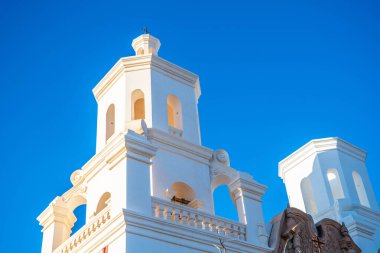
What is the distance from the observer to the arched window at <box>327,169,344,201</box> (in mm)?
22656

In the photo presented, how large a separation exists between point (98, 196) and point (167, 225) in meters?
3.92

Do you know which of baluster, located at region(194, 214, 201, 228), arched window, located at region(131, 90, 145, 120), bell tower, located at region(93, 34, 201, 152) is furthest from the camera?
arched window, located at region(131, 90, 145, 120)

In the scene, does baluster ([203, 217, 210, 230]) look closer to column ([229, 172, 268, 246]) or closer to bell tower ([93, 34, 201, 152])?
column ([229, 172, 268, 246])

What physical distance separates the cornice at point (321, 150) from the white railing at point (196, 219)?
8.19 metres

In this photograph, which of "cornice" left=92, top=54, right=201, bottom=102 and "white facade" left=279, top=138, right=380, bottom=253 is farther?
"white facade" left=279, top=138, right=380, bottom=253

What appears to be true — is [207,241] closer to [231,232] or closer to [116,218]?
[231,232]

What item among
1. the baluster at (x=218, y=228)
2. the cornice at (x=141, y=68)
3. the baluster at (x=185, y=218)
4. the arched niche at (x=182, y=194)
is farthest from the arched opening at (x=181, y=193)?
the cornice at (x=141, y=68)

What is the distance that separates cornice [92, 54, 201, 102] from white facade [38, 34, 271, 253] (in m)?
0.03

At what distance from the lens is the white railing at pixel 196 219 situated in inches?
570

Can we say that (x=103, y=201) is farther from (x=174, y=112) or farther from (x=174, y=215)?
(x=174, y=112)

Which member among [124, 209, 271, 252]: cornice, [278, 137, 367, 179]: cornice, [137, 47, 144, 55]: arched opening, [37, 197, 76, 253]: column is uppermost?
[137, 47, 144, 55]: arched opening

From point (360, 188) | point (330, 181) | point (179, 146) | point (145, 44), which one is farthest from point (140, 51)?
point (360, 188)

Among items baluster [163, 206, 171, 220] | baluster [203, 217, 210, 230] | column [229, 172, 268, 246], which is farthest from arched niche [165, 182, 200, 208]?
baluster [163, 206, 171, 220]

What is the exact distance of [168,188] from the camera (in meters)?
16.7
